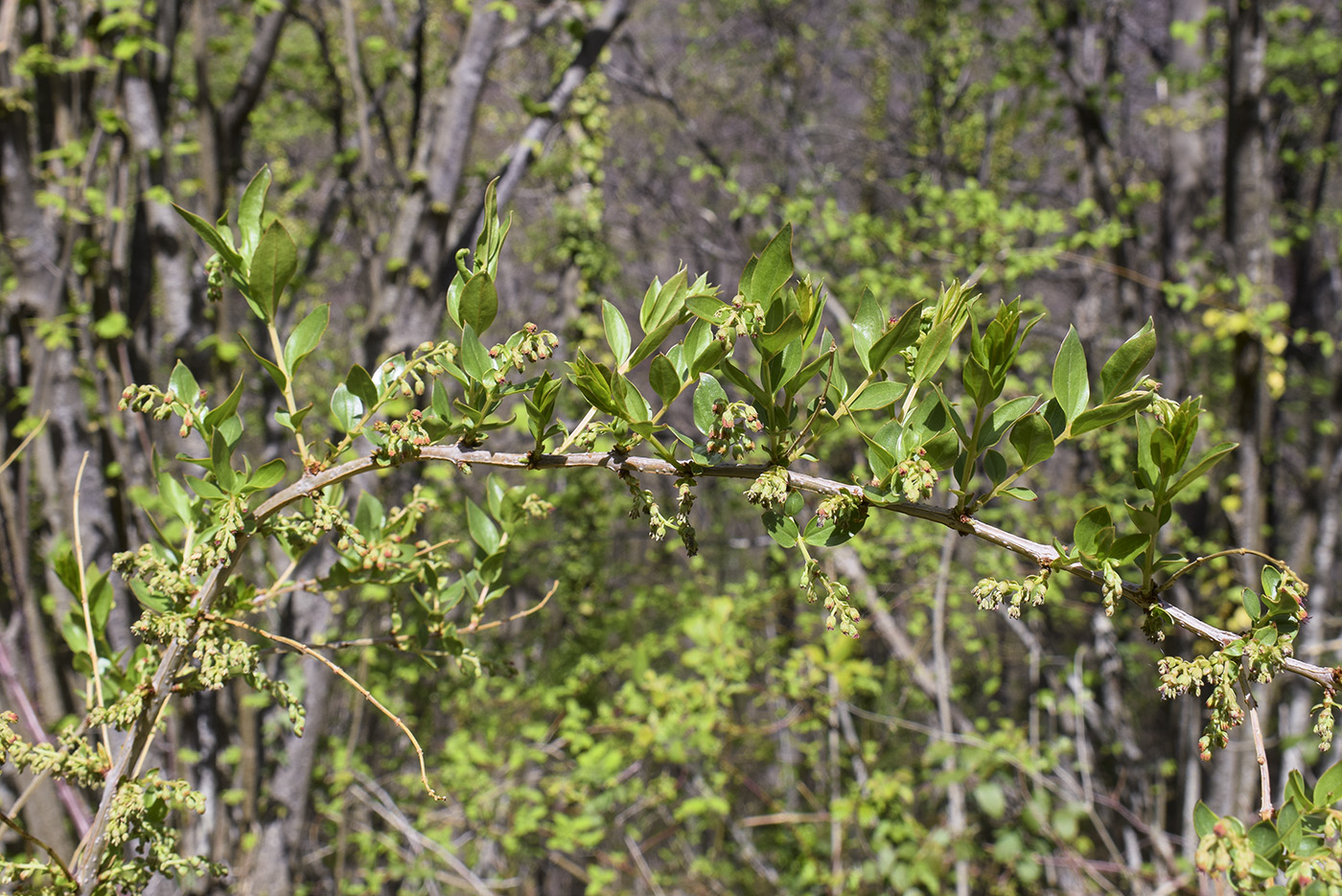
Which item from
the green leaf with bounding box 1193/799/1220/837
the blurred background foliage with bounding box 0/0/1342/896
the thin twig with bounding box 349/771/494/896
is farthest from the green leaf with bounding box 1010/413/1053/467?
the thin twig with bounding box 349/771/494/896

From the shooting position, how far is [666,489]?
7.93m

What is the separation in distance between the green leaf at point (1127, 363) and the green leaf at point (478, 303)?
0.58 m

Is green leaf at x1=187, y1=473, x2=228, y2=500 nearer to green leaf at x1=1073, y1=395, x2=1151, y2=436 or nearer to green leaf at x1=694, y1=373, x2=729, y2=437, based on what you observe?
green leaf at x1=694, y1=373, x2=729, y2=437

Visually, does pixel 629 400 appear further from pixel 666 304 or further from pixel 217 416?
pixel 217 416

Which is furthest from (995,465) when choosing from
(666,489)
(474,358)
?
(666,489)

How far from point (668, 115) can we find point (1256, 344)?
8.23 meters

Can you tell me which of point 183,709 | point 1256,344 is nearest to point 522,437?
point 183,709

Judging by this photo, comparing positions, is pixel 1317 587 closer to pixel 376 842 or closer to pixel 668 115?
pixel 376 842

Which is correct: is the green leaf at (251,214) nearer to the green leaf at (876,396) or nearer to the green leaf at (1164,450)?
the green leaf at (876,396)

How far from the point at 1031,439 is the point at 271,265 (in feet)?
2.60

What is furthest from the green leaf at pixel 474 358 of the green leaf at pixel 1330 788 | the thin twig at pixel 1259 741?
the green leaf at pixel 1330 788

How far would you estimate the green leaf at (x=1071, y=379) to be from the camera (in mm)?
782

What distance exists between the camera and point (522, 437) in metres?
4.66

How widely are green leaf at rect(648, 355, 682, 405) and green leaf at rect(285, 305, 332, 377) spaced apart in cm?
39
